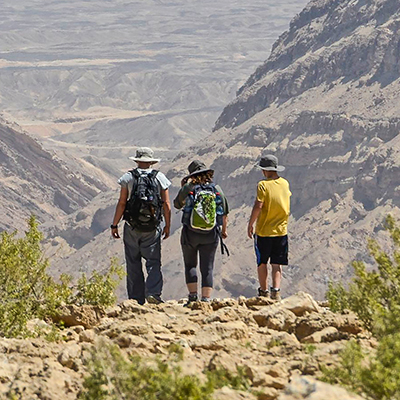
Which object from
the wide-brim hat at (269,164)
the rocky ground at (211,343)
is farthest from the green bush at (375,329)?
the wide-brim hat at (269,164)

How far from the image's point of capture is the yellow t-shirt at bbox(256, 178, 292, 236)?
9.41m

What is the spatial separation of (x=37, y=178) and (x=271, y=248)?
3939 inches

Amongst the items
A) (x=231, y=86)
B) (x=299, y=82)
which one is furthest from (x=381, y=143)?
(x=231, y=86)

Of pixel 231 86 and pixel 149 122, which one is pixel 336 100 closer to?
pixel 149 122

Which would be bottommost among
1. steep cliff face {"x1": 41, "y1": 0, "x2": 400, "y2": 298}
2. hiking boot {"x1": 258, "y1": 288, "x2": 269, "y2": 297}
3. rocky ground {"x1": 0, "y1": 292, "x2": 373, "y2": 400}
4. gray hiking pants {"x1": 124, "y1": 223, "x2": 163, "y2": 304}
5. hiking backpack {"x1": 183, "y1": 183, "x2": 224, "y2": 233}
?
rocky ground {"x1": 0, "y1": 292, "x2": 373, "y2": 400}

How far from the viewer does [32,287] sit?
28.5ft

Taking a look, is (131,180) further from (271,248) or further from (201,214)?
(271,248)

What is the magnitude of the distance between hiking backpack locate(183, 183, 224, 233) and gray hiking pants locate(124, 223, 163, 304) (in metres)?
0.50

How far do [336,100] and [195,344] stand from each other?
90.1 m

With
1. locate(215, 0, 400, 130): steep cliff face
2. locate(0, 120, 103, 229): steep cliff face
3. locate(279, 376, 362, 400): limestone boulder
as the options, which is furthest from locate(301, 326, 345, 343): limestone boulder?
locate(0, 120, 103, 229): steep cliff face

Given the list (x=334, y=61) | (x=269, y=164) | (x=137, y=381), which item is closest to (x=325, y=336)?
(x=137, y=381)

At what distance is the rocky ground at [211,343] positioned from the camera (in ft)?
18.6

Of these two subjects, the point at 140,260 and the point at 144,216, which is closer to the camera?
the point at 144,216

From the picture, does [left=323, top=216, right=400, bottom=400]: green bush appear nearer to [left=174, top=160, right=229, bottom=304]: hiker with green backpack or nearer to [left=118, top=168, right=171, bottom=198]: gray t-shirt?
[left=174, top=160, right=229, bottom=304]: hiker with green backpack
